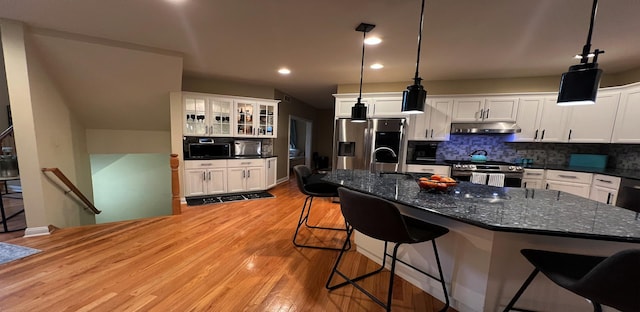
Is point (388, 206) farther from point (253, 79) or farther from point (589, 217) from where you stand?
point (253, 79)

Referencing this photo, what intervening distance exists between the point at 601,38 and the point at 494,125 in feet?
5.12

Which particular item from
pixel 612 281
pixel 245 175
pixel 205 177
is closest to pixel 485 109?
pixel 612 281

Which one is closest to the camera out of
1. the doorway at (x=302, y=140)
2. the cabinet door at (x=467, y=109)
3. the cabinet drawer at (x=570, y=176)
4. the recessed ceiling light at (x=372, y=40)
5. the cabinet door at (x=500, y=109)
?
the recessed ceiling light at (x=372, y=40)

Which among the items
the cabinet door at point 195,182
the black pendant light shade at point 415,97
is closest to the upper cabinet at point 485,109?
the black pendant light shade at point 415,97

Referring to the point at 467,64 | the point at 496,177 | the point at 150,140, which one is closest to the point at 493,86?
the point at 467,64

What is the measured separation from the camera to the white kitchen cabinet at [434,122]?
3.94 meters

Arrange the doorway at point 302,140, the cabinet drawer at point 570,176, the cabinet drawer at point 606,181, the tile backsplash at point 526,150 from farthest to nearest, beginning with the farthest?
the doorway at point 302,140, the tile backsplash at point 526,150, the cabinet drawer at point 570,176, the cabinet drawer at point 606,181

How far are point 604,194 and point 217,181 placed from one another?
585cm

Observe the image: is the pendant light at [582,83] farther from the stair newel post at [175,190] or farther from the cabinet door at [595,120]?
the stair newel post at [175,190]

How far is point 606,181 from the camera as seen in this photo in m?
2.98

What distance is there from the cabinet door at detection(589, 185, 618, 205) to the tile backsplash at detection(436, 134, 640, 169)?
79cm

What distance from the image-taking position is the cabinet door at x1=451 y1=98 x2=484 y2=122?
150 inches

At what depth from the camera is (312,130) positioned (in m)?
8.05

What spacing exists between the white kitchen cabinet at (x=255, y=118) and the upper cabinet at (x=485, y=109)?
350cm
